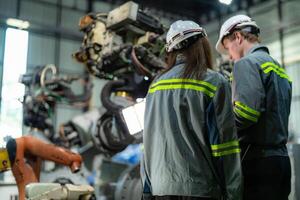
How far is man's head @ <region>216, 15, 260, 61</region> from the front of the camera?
7.84 feet

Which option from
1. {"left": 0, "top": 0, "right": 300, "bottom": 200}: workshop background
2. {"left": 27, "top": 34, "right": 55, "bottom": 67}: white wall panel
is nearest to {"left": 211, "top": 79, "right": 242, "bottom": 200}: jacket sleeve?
{"left": 0, "top": 0, "right": 300, "bottom": 200}: workshop background

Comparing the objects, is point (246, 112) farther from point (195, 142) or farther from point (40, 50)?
point (40, 50)

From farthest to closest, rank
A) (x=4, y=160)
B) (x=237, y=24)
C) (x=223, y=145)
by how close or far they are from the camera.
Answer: (x=4, y=160), (x=237, y=24), (x=223, y=145)

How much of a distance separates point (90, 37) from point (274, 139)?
8.07ft

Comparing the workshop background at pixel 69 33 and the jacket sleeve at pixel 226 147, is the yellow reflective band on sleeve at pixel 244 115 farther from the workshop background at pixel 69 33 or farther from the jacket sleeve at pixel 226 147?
the workshop background at pixel 69 33

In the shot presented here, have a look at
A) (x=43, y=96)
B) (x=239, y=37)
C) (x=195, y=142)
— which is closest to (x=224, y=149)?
(x=195, y=142)

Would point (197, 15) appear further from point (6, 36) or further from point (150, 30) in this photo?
point (150, 30)

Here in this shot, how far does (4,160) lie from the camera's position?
119 inches

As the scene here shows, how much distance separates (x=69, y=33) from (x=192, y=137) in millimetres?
10954

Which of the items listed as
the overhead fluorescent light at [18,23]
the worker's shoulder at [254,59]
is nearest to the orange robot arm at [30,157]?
the worker's shoulder at [254,59]

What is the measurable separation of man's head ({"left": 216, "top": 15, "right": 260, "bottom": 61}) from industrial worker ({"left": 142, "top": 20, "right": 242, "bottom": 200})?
1.85 feet

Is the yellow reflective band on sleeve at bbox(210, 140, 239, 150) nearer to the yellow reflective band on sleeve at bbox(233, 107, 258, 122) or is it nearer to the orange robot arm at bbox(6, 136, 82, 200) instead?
the yellow reflective band on sleeve at bbox(233, 107, 258, 122)

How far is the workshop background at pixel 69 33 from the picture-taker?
11.1 m

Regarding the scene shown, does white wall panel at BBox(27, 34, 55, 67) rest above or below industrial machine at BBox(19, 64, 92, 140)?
above
